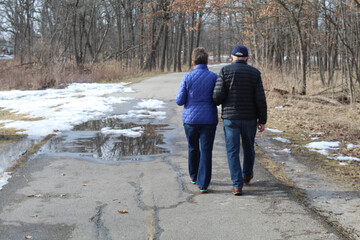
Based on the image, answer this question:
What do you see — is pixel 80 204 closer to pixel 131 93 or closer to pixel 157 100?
pixel 157 100

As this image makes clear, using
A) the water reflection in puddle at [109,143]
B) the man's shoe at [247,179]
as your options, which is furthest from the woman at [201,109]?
the water reflection in puddle at [109,143]

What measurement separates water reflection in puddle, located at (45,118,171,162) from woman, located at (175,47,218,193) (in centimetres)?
197

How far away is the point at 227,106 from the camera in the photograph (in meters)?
4.91

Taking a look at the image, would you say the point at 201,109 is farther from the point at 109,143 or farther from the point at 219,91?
the point at 109,143

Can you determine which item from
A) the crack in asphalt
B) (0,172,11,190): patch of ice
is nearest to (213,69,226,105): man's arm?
the crack in asphalt

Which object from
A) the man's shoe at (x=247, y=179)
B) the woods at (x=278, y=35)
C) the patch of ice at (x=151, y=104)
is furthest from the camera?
the patch of ice at (x=151, y=104)

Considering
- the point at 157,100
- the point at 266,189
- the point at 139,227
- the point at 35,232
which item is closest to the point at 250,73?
the point at 266,189

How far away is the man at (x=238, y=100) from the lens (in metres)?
4.81

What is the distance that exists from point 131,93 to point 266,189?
12.9 meters

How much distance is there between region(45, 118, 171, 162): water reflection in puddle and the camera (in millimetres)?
7020

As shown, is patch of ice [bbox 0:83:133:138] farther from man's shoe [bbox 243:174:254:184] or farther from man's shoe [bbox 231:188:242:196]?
man's shoe [bbox 231:188:242:196]

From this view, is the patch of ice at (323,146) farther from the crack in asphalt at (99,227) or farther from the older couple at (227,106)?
the crack in asphalt at (99,227)

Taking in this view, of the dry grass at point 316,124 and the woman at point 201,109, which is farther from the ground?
the woman at point 201,109

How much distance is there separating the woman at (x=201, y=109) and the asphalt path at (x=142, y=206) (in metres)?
0.33
